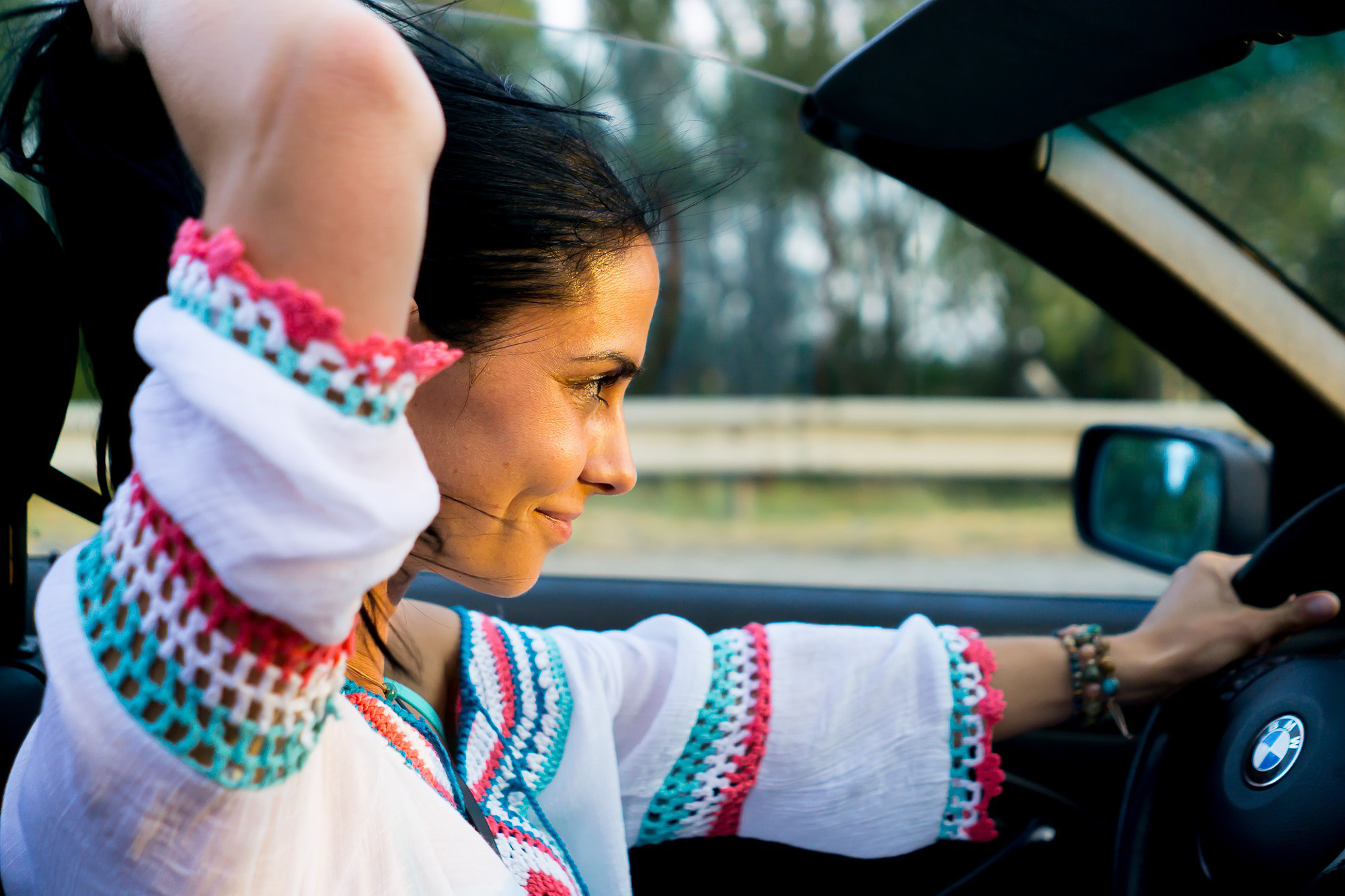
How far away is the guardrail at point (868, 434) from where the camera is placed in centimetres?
604

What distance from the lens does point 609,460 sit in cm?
119

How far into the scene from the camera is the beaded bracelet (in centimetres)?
156

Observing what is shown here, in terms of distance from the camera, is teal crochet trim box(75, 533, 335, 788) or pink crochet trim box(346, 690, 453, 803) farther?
pink crochet trim box(346, 690, 453, 803)

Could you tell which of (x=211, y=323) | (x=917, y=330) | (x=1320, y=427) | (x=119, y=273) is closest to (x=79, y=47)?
(x=119, y=273)

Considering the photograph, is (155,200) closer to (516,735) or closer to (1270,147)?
(516,735)

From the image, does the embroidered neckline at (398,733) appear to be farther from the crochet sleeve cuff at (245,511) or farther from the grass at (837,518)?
the grass at (837,518)

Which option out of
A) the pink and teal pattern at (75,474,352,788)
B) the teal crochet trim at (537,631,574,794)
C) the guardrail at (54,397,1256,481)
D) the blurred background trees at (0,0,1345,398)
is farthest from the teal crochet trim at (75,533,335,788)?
the guardrail at (54,397,1256,481)

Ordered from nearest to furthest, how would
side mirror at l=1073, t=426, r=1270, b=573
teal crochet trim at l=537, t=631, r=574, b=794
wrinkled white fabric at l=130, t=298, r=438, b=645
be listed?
wrinkled white fabric at l=130, t=298, r=438, b=645, teal crochet trim at l=537, t=631, r=574, b=794, side mirror at l=1073, t=426, r=1270, b=573

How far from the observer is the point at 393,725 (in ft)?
3.66

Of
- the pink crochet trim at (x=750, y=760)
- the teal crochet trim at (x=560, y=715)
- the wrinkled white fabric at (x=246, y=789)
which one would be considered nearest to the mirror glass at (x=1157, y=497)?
the pink crochet trim at (x=750, y=760)

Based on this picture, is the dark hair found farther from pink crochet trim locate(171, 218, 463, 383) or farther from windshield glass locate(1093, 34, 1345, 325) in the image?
windshield glass locate(1093, 34, 1345, 325)

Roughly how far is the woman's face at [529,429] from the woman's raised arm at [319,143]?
0.44 m

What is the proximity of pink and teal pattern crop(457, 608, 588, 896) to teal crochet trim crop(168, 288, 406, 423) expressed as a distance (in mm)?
722

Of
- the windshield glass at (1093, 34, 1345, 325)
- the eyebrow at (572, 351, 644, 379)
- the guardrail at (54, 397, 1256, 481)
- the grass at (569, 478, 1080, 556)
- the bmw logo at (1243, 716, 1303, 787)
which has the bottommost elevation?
the grass at (569, 478, 1080, 556)
